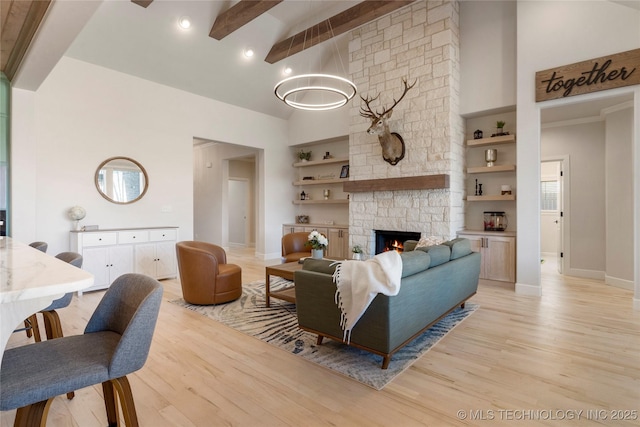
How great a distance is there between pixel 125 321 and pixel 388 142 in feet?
15.9

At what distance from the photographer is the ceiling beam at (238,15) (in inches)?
179

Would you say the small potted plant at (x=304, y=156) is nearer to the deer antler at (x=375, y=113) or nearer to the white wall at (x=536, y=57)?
the deer antler at (x=375, y=113)

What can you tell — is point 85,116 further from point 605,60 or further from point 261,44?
point 605,60

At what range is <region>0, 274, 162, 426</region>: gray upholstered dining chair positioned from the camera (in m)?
1.09

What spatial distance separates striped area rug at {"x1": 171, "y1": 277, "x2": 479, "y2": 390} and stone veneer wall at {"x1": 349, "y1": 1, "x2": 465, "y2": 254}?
184 cm

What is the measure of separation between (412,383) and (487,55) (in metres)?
5.14

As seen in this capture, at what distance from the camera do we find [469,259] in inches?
139

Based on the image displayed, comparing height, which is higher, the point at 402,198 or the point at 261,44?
the point at 261,44

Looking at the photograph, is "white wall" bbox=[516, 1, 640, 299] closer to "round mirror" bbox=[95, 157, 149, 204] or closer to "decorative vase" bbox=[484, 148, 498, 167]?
"decorative vase" bbox=[484, 148, 498, 167]

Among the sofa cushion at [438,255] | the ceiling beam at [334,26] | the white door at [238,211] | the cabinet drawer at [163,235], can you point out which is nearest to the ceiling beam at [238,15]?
the ceiling beam at [334,26]

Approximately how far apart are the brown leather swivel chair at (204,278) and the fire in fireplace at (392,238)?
9.64 feet

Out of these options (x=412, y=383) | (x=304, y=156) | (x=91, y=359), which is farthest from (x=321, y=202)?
(x=91, y=359)

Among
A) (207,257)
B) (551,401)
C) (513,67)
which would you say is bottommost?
(551,401)

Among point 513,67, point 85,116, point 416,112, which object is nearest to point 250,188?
point 85,116
